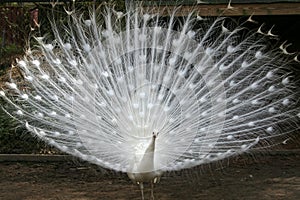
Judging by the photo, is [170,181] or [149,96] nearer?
[149,96]

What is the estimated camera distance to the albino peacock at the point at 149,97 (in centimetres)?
454

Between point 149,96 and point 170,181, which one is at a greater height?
point 149,96

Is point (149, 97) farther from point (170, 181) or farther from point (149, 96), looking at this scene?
point (170, 181)

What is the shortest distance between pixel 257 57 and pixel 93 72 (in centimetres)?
155

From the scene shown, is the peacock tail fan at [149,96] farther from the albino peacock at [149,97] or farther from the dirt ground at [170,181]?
the dirt ground at [170,181]

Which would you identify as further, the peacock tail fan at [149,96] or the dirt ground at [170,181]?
the dirt ground at [170,181]

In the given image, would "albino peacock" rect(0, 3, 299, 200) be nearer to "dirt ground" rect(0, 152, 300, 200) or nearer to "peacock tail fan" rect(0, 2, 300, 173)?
"peacock tail fan" rect(0, 2, 300, 173)

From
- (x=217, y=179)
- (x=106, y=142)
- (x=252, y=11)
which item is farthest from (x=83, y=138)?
(x=252, y=11)

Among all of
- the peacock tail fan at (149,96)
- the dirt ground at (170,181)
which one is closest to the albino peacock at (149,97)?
the peacock tail fan at (149,96)

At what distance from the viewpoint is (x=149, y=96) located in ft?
14.9

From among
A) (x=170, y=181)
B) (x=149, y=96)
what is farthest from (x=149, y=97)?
(x=170, y=181)

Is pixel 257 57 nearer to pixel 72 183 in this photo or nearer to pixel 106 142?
pixel 106 142

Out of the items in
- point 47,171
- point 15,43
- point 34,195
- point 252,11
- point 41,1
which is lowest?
point 34,195

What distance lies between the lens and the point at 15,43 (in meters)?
12.0
